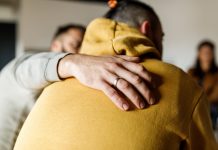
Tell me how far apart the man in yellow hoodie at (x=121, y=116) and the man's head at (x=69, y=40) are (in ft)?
2.22

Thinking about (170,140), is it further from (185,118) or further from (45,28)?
(45,28)

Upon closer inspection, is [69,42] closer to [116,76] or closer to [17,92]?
[17,92]

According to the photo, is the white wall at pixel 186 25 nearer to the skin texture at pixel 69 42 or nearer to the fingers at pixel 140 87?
the skin texture at pixel 69 42

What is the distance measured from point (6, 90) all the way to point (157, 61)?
1.40ft

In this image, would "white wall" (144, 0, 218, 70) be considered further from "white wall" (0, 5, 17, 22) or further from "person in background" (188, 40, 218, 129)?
"white wall" (0, 5, 17, 22)

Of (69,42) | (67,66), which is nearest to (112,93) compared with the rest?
(67,66)

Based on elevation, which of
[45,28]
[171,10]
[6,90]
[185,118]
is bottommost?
[45,28]

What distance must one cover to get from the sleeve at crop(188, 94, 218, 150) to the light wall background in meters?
2.87

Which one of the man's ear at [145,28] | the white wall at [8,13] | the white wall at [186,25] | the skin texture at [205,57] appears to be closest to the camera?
the man's ear at [145,28]

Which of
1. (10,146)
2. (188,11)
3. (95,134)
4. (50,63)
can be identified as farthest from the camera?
(188,11)

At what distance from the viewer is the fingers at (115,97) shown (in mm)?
681

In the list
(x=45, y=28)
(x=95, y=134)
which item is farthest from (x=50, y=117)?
(x=45, y=28)

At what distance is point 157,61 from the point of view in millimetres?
763

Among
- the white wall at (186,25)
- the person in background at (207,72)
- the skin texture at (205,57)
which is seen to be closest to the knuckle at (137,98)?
the person in background at (207,72)
